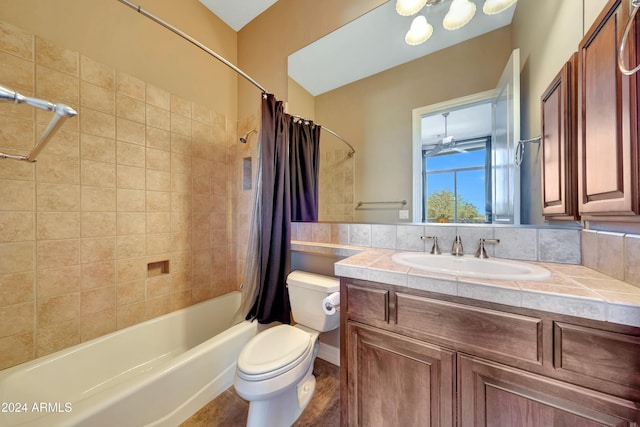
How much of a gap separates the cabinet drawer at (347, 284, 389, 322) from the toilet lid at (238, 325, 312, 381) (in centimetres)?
43

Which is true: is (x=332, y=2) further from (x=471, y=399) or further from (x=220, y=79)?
(x=471, y=399)

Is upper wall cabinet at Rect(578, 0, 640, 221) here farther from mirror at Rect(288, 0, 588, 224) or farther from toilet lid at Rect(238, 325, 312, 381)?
toilet lid at Rect(238, 325, 312, 381)

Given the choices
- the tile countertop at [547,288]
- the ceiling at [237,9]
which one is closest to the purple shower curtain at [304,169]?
the tile countertop at [547,288]

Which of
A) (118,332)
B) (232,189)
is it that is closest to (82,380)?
(118,332)

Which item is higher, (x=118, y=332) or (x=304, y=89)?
(x=304, y=89)

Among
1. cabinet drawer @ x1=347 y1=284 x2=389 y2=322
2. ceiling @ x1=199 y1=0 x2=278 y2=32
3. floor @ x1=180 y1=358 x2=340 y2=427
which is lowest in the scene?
floor @ x1=180 y1=358 x2=340 y2=427

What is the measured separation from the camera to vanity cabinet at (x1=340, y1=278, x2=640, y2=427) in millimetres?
565

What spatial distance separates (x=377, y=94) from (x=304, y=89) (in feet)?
2.11

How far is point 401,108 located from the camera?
4.83 feet

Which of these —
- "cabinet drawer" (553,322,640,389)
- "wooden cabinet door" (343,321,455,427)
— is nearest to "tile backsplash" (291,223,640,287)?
"cabinet drawer" (553,322,640,389)

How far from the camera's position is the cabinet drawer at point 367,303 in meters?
0.88

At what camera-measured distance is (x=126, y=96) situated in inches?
59.2

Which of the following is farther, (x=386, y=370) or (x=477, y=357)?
(x=386, y=370)

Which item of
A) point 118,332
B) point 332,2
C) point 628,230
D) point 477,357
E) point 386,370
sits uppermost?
point 332,2
